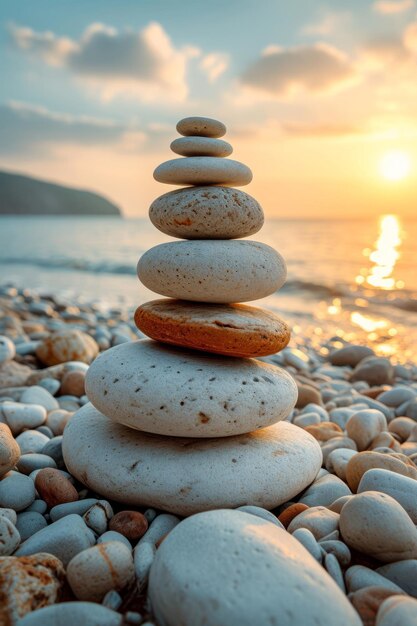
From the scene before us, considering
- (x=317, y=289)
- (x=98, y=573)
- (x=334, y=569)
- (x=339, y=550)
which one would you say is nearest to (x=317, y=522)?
(x=339, y=550)

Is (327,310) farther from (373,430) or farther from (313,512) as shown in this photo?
(313,512)

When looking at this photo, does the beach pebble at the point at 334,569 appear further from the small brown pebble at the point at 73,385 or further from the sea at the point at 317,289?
the sea at the point at 317,289

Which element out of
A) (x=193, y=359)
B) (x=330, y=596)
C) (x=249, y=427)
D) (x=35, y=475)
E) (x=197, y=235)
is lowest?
(x=35, y=475)

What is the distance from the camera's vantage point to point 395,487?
108 inches

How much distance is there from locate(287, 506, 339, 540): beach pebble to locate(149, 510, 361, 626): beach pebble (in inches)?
18.6

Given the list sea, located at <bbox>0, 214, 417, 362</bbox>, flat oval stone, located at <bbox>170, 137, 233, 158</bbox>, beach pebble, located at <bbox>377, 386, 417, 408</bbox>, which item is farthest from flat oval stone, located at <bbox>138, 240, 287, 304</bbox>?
sea, located at <bbox>0, 214, 417, 362</bbox>

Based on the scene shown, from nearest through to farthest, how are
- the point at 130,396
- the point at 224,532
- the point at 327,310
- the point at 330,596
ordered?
1. the point at 330,596
2. the point at 224,532
3. the point at 130,396
4. the point at 327,310

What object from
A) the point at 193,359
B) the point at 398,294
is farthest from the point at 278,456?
the point at 398,294

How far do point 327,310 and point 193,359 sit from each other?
31.6ft

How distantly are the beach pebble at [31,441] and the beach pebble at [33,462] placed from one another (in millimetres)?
207

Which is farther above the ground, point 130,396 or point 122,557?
point 130,396

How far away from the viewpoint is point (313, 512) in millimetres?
2748

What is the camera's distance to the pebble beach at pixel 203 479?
6.25 ft

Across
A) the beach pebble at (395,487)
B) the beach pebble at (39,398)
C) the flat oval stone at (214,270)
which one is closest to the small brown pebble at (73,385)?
the beach pebble at (39,398)
